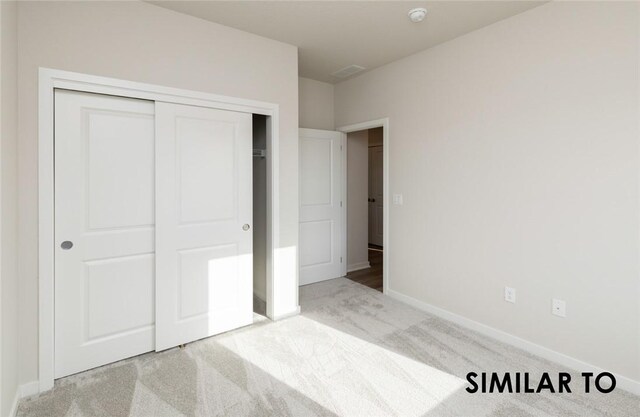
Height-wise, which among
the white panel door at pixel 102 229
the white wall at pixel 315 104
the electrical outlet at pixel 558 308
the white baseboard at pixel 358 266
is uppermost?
the white wall at pixel 315 104

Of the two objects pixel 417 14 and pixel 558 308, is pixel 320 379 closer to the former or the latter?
pixel 558 308

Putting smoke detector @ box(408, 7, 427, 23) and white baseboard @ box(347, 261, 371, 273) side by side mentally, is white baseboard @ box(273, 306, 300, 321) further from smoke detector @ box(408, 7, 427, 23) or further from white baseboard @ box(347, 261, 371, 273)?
smoke detector @ box(408, 7, 427, 23)

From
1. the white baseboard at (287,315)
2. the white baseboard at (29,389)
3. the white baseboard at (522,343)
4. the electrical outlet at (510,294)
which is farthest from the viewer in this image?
the white baseboard at (287,315)

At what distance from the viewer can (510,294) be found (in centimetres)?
273

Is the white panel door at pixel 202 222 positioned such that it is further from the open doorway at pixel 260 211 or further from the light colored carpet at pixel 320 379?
the open doorway at pixel 260 211

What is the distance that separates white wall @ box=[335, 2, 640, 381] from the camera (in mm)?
2141

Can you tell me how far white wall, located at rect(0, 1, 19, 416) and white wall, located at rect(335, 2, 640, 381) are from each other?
10.3ft

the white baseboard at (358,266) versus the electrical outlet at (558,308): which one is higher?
the electrical outlet at (558,308)

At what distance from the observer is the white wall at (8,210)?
65.8 inches

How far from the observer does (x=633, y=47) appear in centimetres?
205

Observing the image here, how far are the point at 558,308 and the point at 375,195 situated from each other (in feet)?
15.8

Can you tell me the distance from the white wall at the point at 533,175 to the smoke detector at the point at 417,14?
64 cm

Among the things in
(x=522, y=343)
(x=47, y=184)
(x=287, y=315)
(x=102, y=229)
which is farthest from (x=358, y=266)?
(x=47, y=184)

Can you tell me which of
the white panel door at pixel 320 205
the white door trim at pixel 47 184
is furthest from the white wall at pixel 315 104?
the white door trim at pixel 47 184
